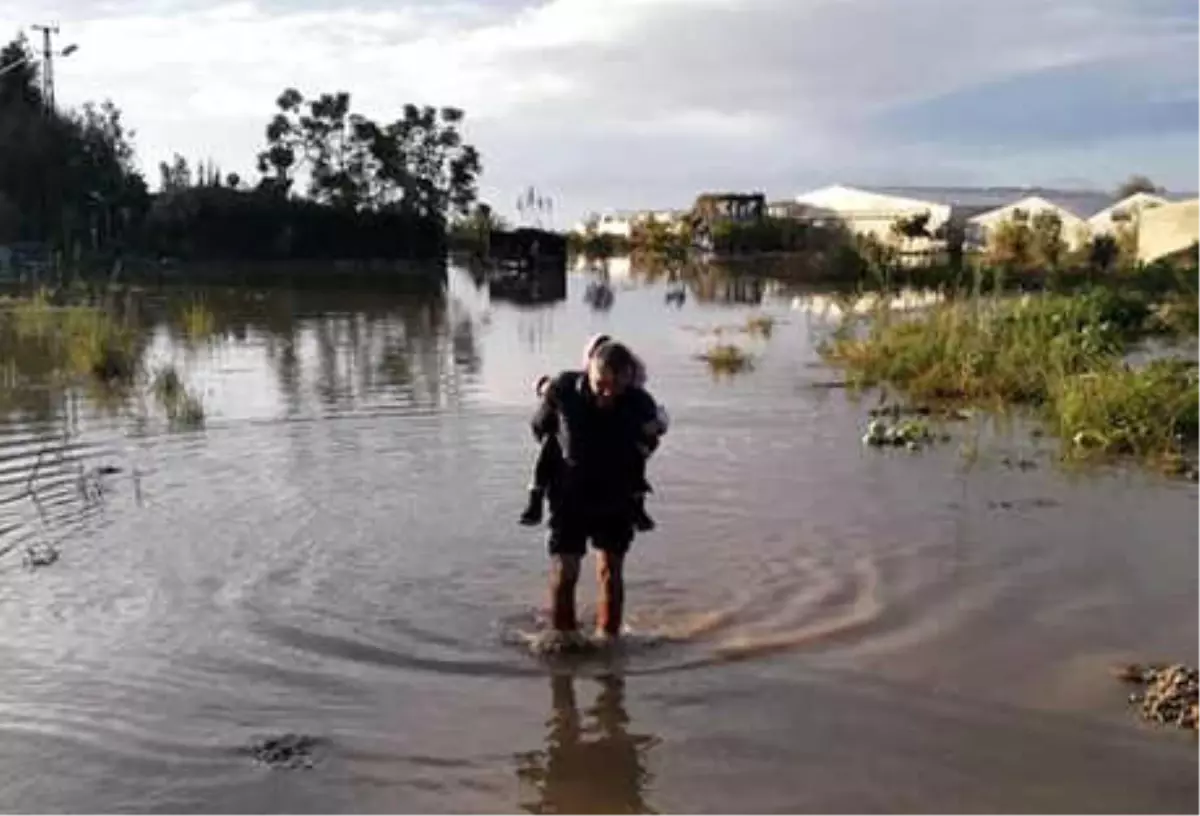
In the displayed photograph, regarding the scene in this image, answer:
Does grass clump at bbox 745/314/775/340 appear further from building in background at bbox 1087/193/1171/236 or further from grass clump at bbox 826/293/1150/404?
building in background at bbox 1087/193/1171/236

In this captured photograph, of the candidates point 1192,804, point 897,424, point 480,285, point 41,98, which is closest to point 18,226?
point 41,98

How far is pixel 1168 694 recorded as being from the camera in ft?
20.9

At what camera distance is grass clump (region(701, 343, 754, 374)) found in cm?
2159

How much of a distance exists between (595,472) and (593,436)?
0.18m

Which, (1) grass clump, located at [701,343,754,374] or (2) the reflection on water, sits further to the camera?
(1) grass clump, located at [701,343,754,374]

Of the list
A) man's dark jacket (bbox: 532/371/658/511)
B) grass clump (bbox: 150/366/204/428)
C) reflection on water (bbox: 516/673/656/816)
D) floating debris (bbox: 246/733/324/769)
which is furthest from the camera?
grass clump (bbox: 150/366/204/428)

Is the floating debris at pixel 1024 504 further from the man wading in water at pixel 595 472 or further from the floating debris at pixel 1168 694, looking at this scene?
the man wading in water at pixel 595 472

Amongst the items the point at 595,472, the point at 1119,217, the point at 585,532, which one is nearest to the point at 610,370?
the point at 595,472

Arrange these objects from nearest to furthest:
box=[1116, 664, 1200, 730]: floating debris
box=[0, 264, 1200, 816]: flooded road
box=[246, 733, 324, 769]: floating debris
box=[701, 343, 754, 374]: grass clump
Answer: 1. box=[0, 264, 1200, 816]: flooded road
2. box=[246, 733, 324, 769]: floating debris
3. box=[1116, 664, 1200, 730]: floating debris
4. box=[701, 343, 754, 374]: grass clump

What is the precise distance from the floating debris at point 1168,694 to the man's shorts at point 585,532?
242 cm

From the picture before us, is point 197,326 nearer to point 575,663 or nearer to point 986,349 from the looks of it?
point 986,349

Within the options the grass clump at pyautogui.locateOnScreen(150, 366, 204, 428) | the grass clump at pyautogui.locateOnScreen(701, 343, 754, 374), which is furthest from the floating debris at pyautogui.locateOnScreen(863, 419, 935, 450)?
the grass clump at pyautogui.locateOnScreen(701, 343, 754, 374)

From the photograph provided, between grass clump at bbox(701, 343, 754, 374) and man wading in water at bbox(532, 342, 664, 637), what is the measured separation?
45.8 ft

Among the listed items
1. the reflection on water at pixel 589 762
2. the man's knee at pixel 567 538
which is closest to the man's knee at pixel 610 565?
the man's knee at pixel 567 538
